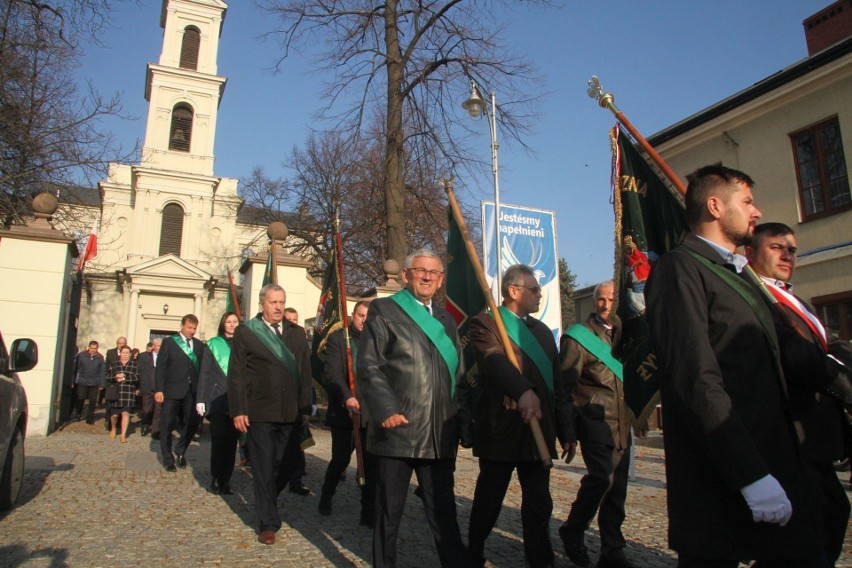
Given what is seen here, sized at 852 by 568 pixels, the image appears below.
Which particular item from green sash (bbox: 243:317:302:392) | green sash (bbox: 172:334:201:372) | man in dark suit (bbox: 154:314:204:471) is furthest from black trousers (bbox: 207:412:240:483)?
green sash (bbox: 172:334:201:372)

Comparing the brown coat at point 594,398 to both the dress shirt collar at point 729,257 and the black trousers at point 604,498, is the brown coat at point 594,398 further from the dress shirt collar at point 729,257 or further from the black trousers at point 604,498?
the dress shirt collar at point 729,257

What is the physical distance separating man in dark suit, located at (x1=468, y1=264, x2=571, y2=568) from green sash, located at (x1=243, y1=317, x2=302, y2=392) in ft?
7.57

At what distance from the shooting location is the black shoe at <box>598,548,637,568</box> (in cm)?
441

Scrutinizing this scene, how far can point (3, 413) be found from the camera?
5.47 metres

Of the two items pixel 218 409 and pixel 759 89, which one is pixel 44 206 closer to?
pixel 218 409

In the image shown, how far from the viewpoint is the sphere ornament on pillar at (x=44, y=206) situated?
12.4m

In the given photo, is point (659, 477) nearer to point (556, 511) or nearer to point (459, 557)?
point (556, 511)

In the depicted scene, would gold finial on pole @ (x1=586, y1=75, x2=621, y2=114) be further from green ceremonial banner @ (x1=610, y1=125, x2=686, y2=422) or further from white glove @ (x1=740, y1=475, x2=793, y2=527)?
white glove @ (x1=740, y1=475, x2=793, y2=527)

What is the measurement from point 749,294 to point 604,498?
267cm

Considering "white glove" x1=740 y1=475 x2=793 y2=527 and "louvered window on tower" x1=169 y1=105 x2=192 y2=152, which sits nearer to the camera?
"white glove" x1=740 y1=475 x2=793 y2=527

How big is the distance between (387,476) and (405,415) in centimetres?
37

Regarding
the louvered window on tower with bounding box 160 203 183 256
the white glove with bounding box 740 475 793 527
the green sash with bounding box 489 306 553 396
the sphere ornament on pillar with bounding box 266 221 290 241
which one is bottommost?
the white glove with bounding box 740 475 793 527

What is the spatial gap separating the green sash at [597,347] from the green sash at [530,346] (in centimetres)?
56

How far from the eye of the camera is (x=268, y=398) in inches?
223
